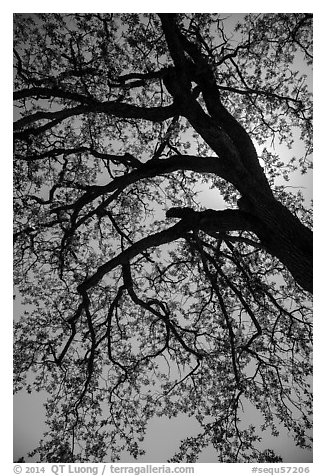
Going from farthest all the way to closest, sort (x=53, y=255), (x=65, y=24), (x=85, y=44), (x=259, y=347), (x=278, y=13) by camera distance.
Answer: (x=53, y=255)
(x=259, y=347)
(x=85, y=44)
(x=65, y=24)
(x=278, y=13)

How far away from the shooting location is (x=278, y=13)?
520 cm

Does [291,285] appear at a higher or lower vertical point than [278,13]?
lower

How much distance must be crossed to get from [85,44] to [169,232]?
3963 millimetres

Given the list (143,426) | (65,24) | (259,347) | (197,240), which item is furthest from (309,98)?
(143,426)

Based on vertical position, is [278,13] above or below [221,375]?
above

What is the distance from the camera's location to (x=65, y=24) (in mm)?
5680

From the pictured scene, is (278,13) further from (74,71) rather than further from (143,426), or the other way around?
(143,426)

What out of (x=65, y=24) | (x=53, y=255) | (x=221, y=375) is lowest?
(x=221, y=375)
